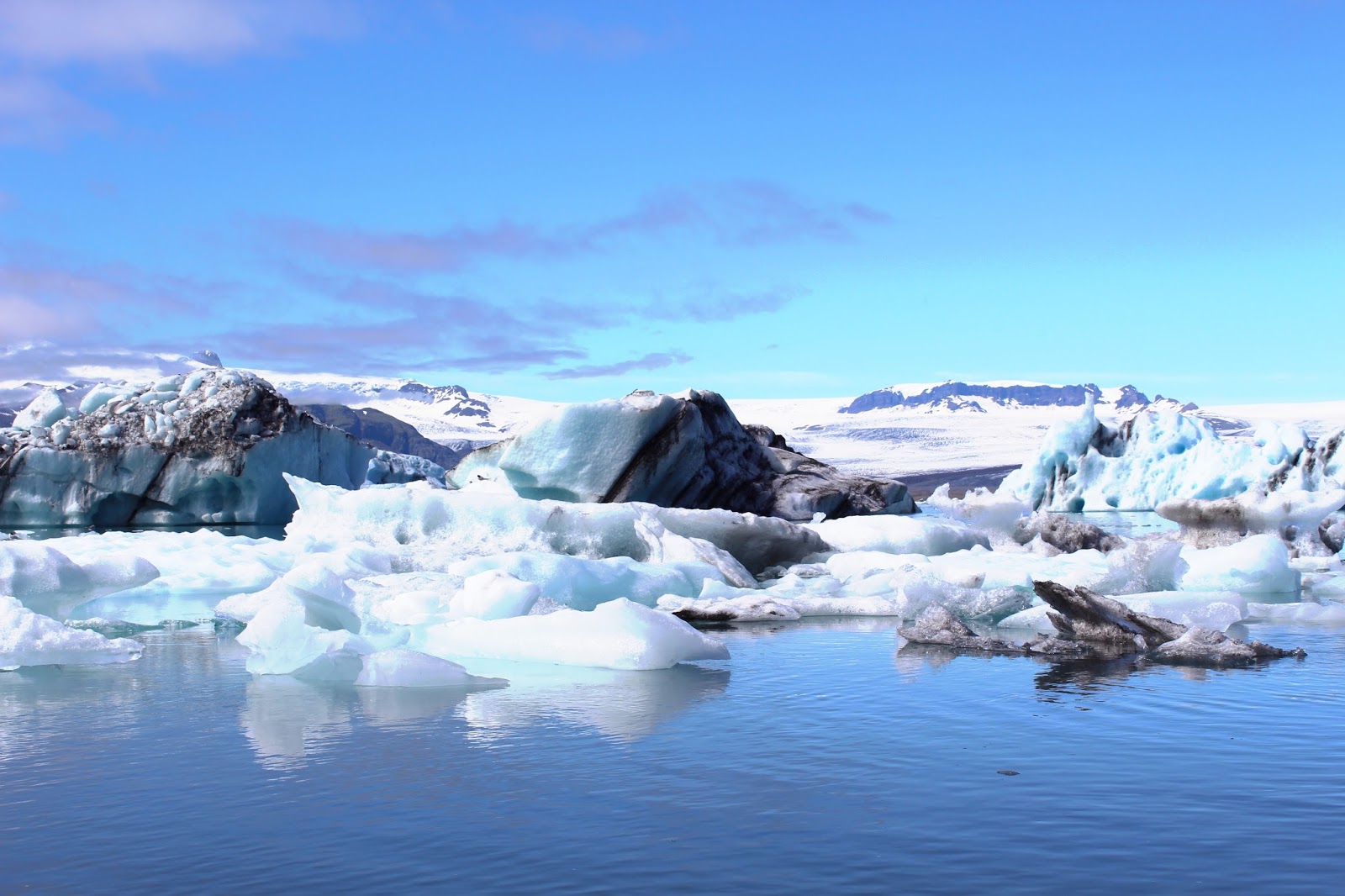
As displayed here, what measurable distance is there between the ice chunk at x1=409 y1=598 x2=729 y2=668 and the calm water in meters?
0.33

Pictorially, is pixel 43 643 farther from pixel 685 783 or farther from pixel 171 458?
pixel 171 458

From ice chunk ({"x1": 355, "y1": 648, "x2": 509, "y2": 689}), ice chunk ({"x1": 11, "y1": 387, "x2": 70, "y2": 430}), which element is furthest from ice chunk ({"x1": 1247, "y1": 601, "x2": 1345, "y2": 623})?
ice chunk ({"x1": 11, "y1": 387, "x2": 70, "y2": 430})

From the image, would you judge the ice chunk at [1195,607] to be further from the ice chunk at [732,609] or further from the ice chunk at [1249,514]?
the ice chunk at [1249,514]

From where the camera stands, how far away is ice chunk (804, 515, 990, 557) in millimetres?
15289

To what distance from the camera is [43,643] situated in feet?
22.1

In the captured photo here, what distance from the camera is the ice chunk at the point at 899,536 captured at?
15289 mm

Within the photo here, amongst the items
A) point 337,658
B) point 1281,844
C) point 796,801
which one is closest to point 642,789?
point 796,801

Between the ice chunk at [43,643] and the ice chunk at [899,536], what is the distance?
961 cm

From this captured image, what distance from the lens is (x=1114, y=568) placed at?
10.6m

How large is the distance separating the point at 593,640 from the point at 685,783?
2825mm

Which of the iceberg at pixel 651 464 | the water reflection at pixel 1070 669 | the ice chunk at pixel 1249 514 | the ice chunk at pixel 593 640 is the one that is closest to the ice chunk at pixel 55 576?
the ice chunk at pixel 593 640

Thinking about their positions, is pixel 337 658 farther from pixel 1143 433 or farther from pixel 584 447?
pixel 1143 433

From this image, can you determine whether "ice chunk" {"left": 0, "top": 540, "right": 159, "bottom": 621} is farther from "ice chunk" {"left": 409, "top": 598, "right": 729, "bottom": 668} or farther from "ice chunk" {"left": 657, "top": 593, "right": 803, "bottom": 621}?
"ice chunk" {"left": 657, "top": 593, "right": 803, "bottom": 621}

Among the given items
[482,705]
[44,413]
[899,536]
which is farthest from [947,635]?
[44,413]
